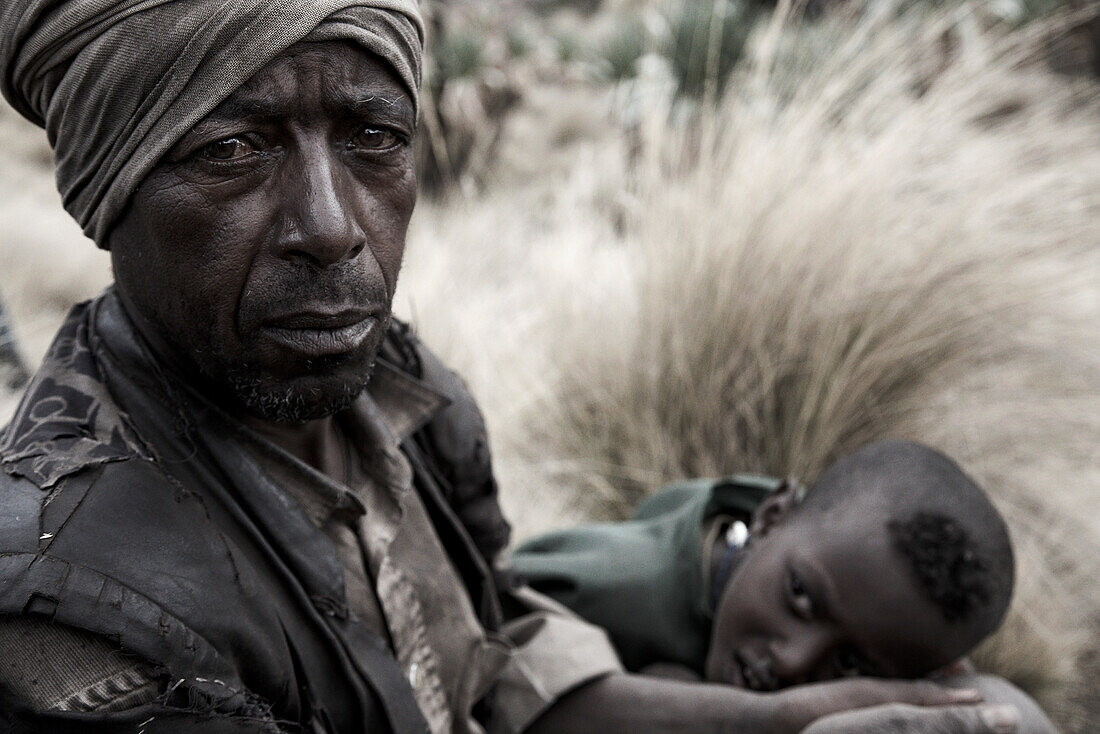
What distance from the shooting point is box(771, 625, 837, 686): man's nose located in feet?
7.30

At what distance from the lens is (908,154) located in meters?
3.48

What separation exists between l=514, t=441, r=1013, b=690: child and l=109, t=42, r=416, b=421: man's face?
4.34 ft

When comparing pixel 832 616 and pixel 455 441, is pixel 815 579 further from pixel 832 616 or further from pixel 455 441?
pixel 455 441

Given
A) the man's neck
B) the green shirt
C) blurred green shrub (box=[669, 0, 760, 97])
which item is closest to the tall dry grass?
the green shirt

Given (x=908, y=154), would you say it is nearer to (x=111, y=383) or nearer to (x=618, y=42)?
(x=111, y=383)

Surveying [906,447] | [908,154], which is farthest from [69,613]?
[908,154]

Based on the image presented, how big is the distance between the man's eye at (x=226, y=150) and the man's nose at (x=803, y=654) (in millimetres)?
1657

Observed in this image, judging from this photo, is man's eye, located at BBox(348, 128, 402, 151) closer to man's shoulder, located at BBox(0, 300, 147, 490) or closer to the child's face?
man's shoulder, located at BBox(0, 300, 147, 490)

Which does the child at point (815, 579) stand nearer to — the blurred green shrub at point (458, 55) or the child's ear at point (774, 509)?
the child's ear at point (774, 509)

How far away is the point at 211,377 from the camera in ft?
4.40

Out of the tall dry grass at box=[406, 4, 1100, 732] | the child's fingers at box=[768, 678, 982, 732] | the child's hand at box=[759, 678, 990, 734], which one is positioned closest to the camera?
the child's hand at box=[759, 678, 990, 734]

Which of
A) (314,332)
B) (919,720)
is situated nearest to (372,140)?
(314,332)

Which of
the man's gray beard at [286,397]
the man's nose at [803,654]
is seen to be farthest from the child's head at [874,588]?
the man's gray beard at [286,397]

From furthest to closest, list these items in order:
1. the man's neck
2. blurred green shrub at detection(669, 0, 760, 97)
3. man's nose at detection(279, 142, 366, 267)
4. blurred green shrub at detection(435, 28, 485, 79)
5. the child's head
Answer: blurred green shrub at detection(435, 28, 485, 79)
blurred green shrub at detection(669, 0, 760, 97)
the child's head
the man's neck
man's nose at detection(279, 142, 366, 267)
